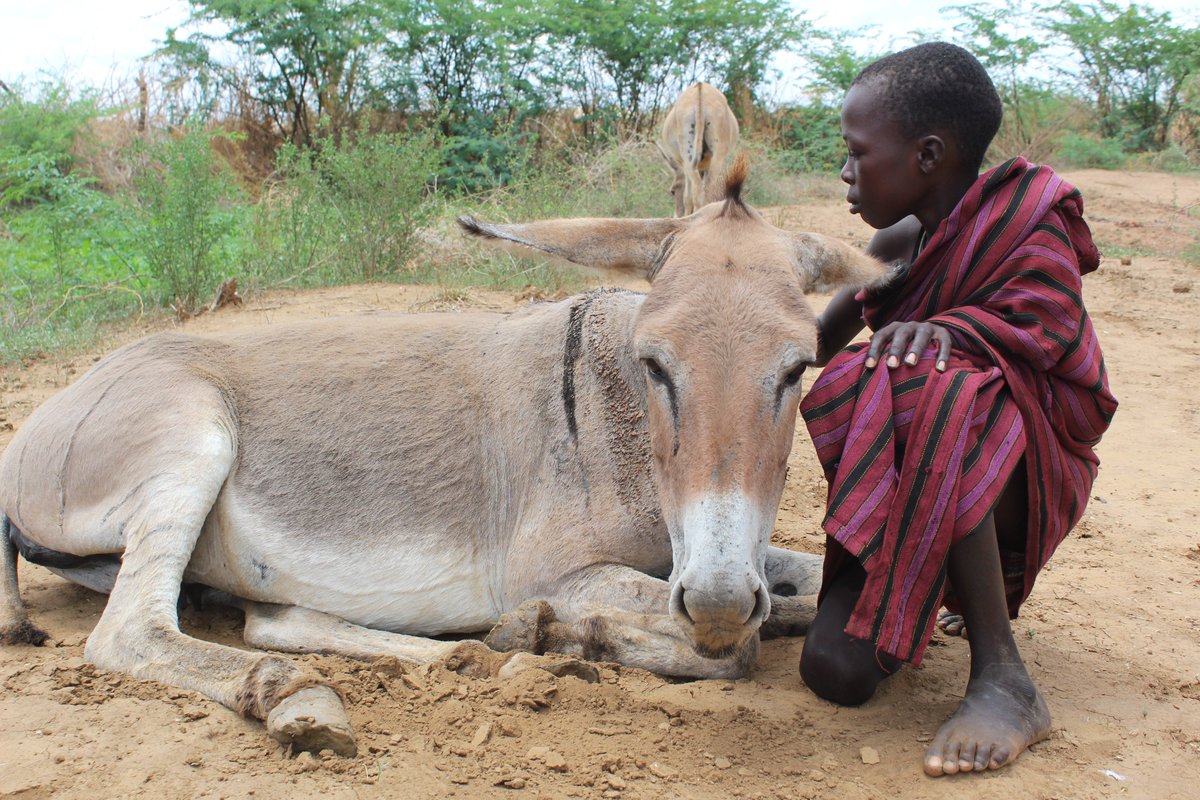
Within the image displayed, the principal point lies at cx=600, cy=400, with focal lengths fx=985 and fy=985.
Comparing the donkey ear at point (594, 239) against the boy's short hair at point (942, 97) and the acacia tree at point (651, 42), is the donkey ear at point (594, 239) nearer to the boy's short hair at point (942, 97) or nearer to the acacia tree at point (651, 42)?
the boy's short hair at point (942, 97)

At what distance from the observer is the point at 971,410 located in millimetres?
2611

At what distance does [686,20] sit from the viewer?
1788 cm

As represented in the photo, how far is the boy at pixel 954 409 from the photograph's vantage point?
2.61m

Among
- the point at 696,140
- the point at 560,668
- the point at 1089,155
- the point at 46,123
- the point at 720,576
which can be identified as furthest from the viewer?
the point at 1089,155

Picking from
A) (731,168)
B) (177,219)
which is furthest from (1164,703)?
(177,219)

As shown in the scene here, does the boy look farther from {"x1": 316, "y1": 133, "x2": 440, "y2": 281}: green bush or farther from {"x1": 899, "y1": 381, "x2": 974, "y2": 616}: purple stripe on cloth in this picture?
{"x1": 316, "y1": 133, "x2": 440, "y2": 281}: green bush

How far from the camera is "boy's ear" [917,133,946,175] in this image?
3.05 metres

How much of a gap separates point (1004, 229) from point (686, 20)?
16279 millimetres

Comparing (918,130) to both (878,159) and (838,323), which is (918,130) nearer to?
(878,159)

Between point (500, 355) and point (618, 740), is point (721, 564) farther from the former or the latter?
point (500, 355)

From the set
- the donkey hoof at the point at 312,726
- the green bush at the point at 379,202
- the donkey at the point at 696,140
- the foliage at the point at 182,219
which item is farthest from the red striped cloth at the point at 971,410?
the donkey at the point at 696,140

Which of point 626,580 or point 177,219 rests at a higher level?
point 177,219

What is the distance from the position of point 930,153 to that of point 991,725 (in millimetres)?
1695

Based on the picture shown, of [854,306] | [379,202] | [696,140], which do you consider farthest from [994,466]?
[696,140]
